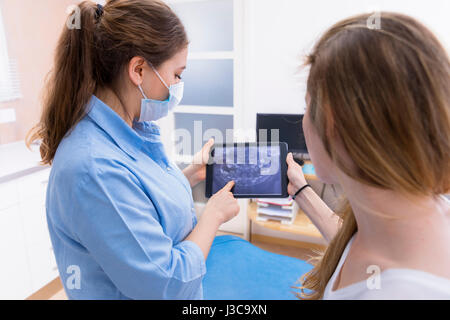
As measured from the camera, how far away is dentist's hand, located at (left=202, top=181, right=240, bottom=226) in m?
1.02

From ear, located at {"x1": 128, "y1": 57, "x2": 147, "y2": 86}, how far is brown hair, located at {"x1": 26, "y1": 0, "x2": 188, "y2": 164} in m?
0.01

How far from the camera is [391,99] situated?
504 mm

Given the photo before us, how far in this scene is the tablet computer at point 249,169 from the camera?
121cm

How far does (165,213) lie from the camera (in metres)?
0.86

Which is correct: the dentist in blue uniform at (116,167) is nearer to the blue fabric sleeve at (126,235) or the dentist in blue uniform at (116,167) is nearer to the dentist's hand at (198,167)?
the blue fabric sleeve at (126,235)

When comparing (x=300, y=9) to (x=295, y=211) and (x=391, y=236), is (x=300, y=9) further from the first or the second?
(x=391, y=236)

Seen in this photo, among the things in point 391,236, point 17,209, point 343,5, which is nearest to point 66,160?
point 391,236

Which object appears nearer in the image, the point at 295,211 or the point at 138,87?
the point at 138,87

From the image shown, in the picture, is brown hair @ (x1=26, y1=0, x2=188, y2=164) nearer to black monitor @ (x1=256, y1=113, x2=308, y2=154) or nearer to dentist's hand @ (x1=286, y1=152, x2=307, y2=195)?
dentist's hand @ (x1=286, y1=152, x2=307, y2=195)

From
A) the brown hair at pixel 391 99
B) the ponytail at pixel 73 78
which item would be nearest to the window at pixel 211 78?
the ponytail at pixel 73 78

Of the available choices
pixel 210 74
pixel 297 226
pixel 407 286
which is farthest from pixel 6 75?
pixel 407 286

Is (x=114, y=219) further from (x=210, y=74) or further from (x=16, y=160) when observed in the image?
(x=210, y=74)

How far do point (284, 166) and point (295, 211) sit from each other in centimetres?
130

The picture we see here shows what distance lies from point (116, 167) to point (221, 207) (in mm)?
413
